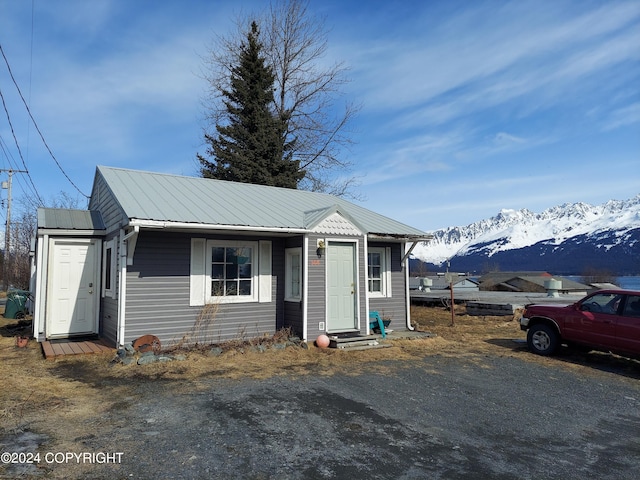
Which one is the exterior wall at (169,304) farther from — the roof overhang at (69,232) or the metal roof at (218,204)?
the roof overhang at (69,232)

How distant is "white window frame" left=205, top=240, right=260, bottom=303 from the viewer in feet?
30.9

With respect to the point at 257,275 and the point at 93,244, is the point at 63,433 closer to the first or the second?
the point at 257,275

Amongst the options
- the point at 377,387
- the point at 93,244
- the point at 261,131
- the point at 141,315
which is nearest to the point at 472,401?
the point at 377,387

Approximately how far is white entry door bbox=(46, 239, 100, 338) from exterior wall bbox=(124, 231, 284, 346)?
2247mm

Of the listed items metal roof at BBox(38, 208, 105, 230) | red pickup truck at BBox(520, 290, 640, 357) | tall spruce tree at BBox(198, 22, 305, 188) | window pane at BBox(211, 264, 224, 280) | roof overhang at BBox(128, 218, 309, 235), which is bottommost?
red pickup truck at BBox(520, 290, 640, 357)

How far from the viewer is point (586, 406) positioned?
5.94 m

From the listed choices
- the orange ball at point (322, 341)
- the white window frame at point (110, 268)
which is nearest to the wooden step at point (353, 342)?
the orange ball at point (322, 341)

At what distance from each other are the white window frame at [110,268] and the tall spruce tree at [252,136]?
12.9 meters

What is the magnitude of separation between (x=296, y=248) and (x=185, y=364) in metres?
3.62

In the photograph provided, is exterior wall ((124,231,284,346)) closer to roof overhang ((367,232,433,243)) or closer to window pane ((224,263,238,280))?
window pane ((224,263,238,280))

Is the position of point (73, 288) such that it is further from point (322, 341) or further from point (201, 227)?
point (322, 341)

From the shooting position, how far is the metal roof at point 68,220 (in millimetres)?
9703

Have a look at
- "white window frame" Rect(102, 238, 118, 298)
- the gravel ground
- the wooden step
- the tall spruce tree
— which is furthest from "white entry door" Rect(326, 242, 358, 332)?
the tall spruce tree

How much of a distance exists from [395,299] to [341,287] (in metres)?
2.39
